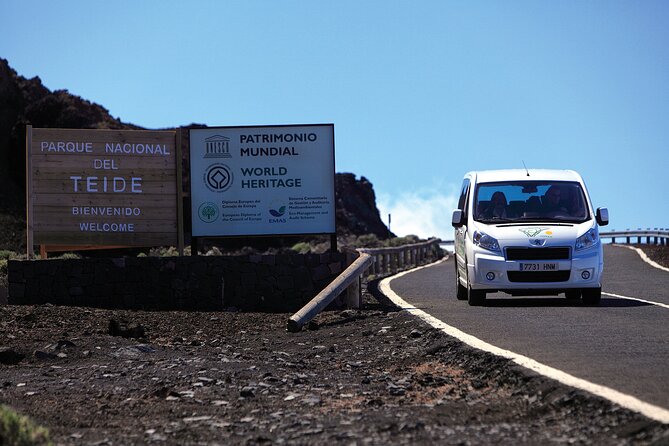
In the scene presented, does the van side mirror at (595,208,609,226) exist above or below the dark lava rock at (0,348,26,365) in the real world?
above

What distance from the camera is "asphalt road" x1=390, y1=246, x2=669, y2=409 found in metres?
8.72

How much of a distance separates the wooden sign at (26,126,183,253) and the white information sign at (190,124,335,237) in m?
0.57

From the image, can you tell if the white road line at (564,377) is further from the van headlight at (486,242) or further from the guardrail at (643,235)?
the guardrail at (643,235)

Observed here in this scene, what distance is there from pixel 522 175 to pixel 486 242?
1825 mm

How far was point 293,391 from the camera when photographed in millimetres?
9539

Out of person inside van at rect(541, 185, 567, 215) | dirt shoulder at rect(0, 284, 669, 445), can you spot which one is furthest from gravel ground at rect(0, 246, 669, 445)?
person inside van at rect(541, 185, 567, 215)

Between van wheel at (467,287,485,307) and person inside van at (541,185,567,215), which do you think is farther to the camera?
person inside van at (541,185,567,215)

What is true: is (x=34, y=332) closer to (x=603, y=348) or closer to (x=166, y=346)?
(x=166, y=346)

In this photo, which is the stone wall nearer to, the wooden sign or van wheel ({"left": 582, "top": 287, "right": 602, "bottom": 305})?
the wooden sign

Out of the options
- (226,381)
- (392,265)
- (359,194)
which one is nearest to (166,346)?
(226,381)

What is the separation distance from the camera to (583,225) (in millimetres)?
18094

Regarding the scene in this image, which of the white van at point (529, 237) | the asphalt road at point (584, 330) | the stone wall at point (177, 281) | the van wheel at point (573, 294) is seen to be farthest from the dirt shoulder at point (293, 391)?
the van wheel at point (573, 294)

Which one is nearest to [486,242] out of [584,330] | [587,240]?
[587,240]

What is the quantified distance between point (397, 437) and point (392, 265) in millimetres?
27401
